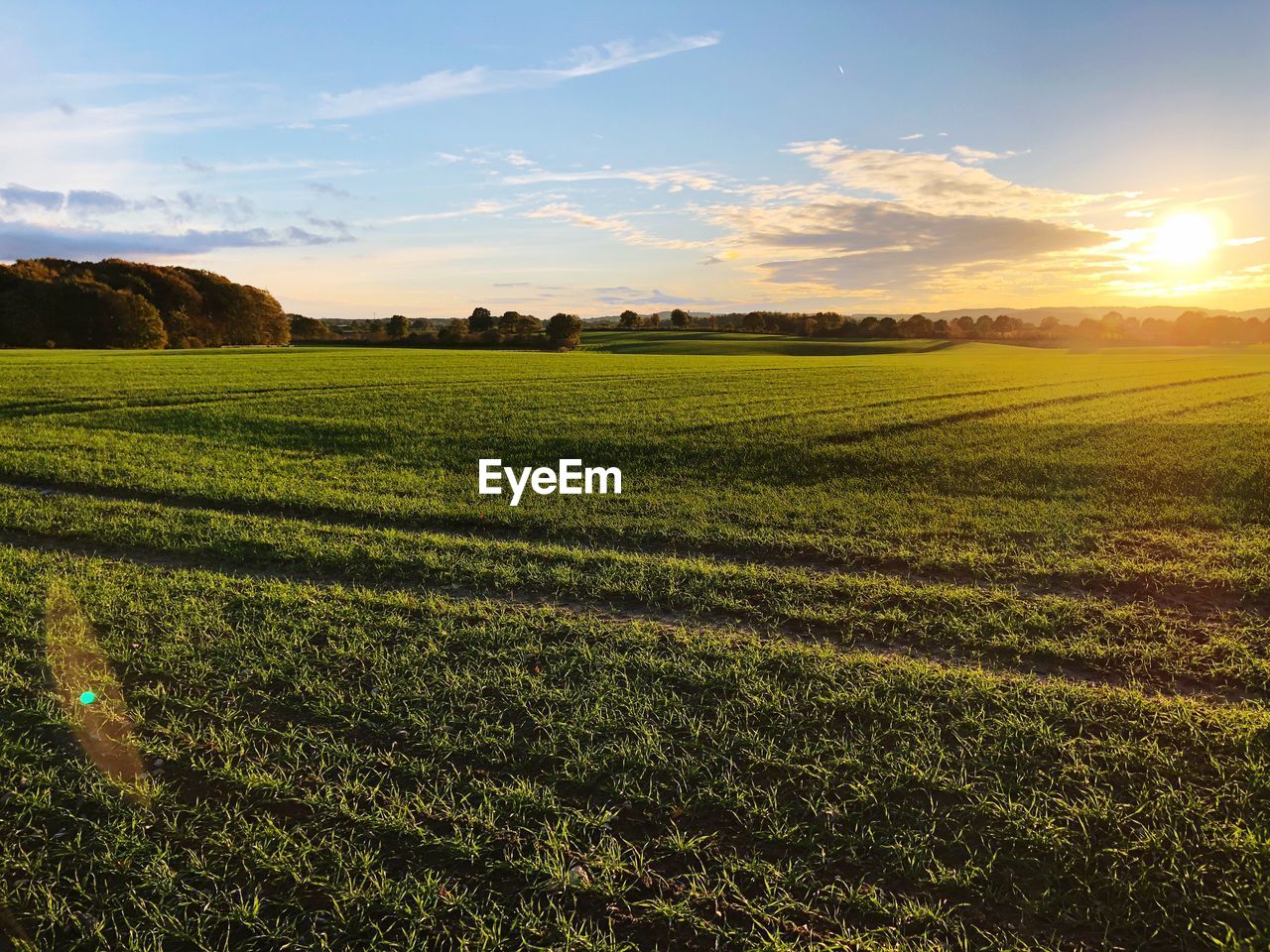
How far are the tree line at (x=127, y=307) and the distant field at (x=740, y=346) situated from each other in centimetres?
3972

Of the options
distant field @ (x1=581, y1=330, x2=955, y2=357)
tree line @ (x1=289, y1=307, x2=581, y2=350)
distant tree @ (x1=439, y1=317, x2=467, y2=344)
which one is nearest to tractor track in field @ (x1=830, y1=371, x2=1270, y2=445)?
distant field @ (x1=581, y1=330, x2=955, y2=357)

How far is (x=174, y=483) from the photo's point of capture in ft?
39.2

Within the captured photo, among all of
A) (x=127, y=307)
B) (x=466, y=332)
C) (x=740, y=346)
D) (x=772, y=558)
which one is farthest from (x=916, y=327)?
(x=772, y=558)

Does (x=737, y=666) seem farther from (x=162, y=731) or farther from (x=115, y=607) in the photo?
(x=115, y=607)

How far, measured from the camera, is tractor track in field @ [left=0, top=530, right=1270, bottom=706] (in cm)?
550

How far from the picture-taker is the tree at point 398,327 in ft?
270

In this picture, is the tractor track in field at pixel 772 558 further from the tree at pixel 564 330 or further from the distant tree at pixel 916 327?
the distant tree at pixel 916 327

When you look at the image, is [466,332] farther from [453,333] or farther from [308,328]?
[308,328]

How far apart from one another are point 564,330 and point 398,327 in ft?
67.8

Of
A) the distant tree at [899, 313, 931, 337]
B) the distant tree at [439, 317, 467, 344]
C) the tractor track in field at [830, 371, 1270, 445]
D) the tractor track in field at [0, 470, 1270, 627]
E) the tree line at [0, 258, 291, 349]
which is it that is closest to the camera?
the tractor track in field at [0, 470, 1270, 627]

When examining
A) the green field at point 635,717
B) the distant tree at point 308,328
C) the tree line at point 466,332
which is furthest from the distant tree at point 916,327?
the green field at point 635,717

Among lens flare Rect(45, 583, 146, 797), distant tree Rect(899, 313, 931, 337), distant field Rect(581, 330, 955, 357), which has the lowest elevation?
lens flare Rect(45, 583, 146, 797)

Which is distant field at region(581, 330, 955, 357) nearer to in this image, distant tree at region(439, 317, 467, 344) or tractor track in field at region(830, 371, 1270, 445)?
distant tree at region(439, 317, 467, 344)

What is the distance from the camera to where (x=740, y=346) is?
77625 mm
